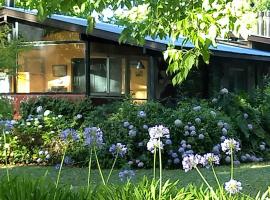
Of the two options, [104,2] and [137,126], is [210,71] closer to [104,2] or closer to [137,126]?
[137,126]

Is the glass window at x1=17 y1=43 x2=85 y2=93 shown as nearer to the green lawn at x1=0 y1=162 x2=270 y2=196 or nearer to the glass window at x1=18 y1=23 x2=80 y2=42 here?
the glass window at x1=18 y1=23 x2=80 y2=42

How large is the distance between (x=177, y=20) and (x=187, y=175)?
19.4 feet

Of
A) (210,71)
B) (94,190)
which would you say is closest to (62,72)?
(210,71)

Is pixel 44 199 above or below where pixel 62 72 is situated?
below

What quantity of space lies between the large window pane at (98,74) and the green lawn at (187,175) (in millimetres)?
6024

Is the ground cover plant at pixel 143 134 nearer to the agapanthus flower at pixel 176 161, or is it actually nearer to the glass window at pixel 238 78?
the agapanthus flower at pixel 176 161

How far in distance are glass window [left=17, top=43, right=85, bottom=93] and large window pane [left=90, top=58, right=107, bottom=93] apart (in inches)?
27.0

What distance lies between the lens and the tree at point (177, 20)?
145 inches

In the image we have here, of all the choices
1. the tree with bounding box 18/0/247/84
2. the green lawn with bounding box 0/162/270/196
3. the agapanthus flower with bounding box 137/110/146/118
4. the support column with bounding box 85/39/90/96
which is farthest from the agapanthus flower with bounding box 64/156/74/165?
the tree with bounding box 18/0/247/84

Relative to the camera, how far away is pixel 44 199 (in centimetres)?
462

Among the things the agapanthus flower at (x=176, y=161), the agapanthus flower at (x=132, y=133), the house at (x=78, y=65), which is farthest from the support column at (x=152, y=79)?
the agapanthus flower at (x=176, y=161)

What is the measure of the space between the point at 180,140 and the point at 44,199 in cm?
758

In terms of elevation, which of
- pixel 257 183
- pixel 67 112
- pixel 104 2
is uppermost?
pixel 104 2

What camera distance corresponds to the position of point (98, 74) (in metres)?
17.5
